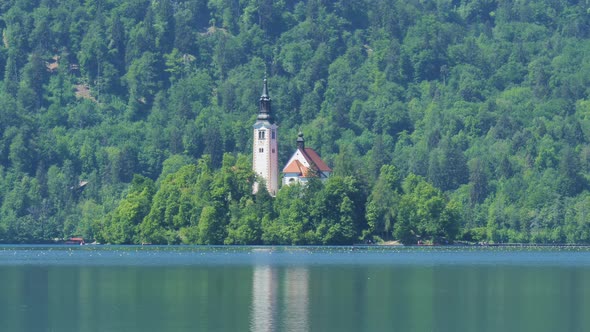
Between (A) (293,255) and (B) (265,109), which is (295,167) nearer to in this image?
(B) (265,109)

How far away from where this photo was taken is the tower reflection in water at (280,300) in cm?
6488

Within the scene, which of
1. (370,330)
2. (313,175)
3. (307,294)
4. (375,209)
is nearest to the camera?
(370,330)

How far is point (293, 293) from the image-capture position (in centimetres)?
8038

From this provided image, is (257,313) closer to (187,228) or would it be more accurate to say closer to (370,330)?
(370,330)

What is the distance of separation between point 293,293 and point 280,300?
442cm

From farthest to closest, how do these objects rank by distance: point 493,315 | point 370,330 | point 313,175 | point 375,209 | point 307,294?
point 313,175 < point 375,209 < point 307,294 < point 493,315 < point 370,330

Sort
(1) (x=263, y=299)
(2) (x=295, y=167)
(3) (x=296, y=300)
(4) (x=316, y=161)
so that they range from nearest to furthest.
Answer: (3) (x=296, y=300), (1) (x=263, y=299), (2) (x=295, y=167), (4) (x=316, y=161)

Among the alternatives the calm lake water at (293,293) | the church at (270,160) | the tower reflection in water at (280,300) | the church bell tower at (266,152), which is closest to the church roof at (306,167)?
the church at (270,160)

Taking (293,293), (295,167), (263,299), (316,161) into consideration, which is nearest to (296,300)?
(263,299)

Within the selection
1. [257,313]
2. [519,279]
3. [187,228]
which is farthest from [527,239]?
[257,313]

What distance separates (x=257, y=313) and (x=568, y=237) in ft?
328

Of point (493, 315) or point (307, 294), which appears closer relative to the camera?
point (493, 315)

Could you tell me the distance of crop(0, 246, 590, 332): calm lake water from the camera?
65562 mm

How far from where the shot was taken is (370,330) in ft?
207
